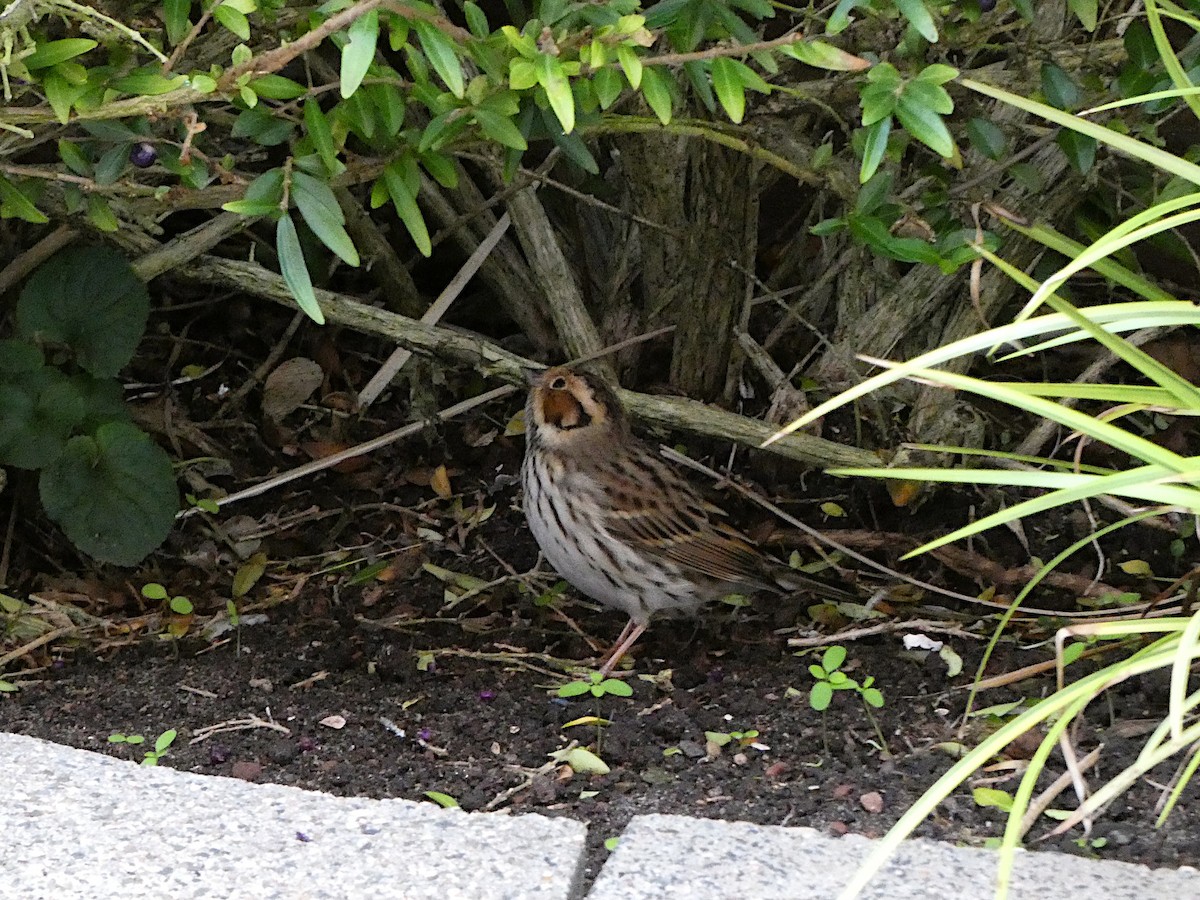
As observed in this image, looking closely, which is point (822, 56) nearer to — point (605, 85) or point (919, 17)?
point (919, 17)

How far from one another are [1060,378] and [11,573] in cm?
290

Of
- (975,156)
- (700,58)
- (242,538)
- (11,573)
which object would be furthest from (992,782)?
(11,573)

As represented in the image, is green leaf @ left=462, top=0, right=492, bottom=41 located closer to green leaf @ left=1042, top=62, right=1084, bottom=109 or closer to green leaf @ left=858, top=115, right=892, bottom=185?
green leaf @ left=858, top=115, right=892, bottom=185

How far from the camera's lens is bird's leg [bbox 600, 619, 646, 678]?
357cm

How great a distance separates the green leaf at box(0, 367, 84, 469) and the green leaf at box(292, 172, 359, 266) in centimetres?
127

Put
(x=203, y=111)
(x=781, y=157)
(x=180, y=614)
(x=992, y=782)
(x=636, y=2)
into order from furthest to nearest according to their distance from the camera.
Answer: (x=180, y=614) → (x=781, y=157) → (x=203, y=111) → (x=992, y=782) → (x=636, y=2)

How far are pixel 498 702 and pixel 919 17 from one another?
1653 millimetres

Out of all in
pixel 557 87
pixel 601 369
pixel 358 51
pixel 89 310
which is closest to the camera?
pixel 358 51

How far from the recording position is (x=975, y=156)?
12.2 ft

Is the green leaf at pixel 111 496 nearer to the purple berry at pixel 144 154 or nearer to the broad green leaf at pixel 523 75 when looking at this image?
the purple berry at pixel 144 154

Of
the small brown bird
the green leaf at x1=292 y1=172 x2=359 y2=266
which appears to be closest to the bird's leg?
the small brown bird

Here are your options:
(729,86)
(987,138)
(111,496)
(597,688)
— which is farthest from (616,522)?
(729,86)

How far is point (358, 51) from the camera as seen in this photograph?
223 cm

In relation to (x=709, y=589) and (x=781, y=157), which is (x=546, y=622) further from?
(x=781, y=157)
